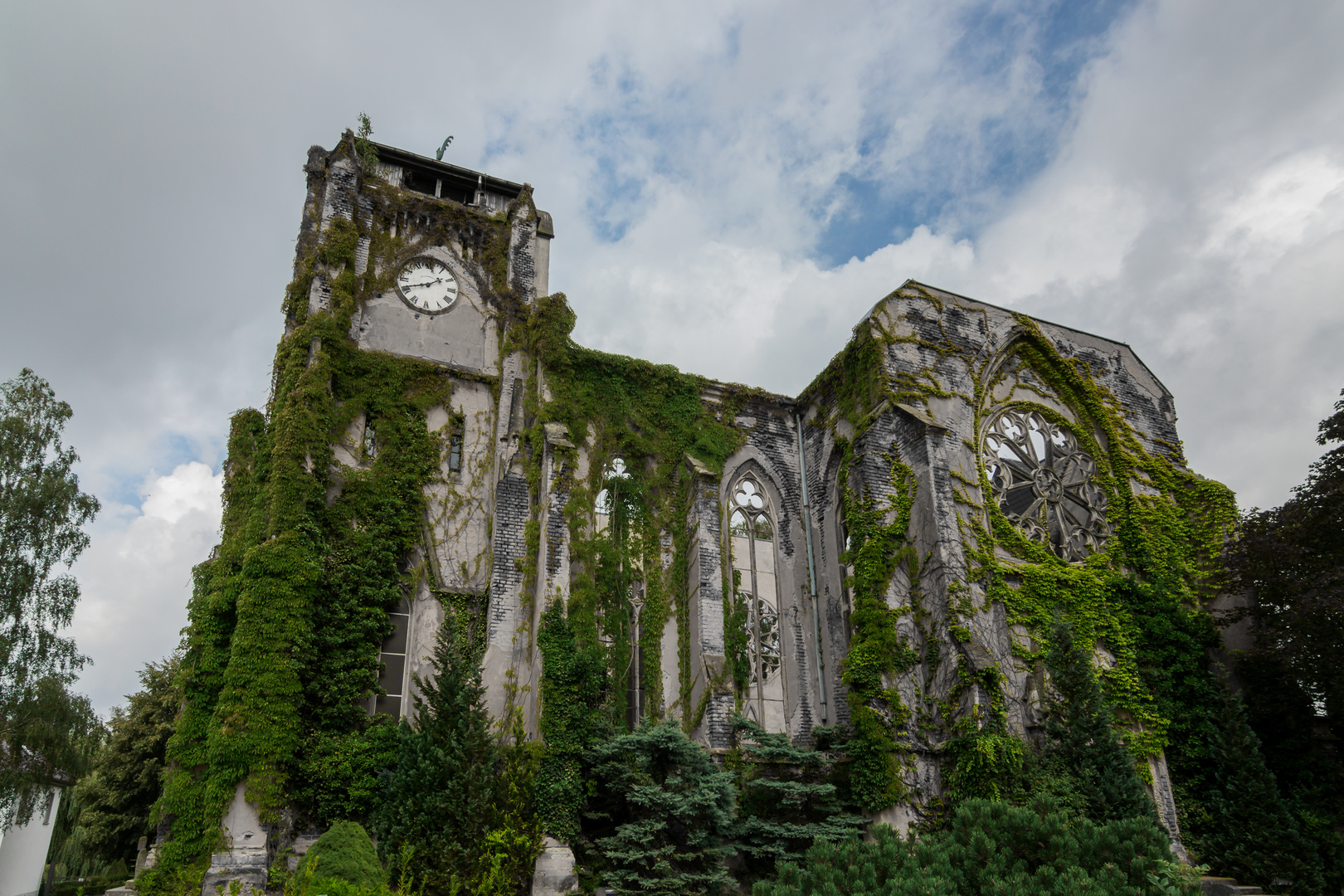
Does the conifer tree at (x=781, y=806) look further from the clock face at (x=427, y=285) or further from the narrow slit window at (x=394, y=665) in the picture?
the clock face at (x=427, y=285)

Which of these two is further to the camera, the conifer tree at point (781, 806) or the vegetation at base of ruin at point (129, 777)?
the vegetation at base of ruin at point (129, 777)

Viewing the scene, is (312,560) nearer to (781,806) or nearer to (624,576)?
(624,576)

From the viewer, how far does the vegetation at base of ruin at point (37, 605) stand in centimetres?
1756

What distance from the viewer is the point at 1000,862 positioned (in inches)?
352

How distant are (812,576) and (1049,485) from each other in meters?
6.34

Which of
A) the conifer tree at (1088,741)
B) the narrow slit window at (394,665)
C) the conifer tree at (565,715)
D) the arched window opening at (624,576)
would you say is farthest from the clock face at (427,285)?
the conifer tree at (1088,741)

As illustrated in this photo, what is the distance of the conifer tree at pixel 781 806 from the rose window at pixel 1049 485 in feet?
24.7

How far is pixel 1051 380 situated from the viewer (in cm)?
2072

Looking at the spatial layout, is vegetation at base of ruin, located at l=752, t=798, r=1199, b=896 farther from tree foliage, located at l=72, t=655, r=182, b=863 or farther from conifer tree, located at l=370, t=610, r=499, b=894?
tree foliage, located at l=72, t=655, r=182, b=863

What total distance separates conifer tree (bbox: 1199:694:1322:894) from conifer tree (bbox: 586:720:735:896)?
10097 mm

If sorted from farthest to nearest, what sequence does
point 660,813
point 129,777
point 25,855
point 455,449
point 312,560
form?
1. point 25,855
2. point 129,777
3. point 455,449
4. point 312,560
5. point 660,813

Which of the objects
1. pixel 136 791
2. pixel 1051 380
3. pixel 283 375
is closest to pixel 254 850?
pixel 283 375

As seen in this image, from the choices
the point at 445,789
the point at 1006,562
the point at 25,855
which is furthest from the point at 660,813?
the point at 25,855

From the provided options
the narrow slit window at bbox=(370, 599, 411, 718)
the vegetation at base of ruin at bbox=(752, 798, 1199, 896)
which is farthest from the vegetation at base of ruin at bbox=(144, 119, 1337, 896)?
the narrow slit window at bbox=(370, 599, 411, 718)
